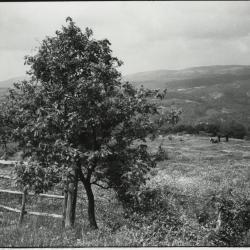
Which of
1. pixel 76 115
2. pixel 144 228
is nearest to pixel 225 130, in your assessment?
pixel 144 228

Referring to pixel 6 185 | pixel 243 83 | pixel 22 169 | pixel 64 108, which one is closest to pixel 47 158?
pixel 22 169

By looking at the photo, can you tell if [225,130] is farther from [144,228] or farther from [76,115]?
[76,115]

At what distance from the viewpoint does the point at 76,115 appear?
10641 mm

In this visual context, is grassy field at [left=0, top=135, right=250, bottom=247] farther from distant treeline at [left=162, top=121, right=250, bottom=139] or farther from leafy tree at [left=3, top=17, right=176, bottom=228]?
distant treeline at [left=162, top=121, right=250, bottom=139]

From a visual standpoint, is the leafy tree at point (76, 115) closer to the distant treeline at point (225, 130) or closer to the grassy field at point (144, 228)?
the grassy field at point (144, 228)

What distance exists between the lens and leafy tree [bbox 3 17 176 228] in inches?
425

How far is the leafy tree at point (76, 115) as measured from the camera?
10805mm

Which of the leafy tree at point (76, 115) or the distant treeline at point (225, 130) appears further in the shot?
the distant treeline at point (225, 130)

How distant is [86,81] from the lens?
10.6 m

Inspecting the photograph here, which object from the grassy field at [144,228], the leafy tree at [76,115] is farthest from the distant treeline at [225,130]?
the leafy tree at [76,115]

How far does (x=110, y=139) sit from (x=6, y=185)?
16.1m

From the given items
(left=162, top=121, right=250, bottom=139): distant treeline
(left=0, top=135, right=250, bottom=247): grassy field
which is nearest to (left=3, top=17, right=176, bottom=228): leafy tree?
(left=0, top=135, right=250, bottom=247): grassy field

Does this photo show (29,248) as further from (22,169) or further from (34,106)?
(34,106)

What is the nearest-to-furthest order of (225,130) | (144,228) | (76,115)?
(144,228), (76,115), (225,130)
